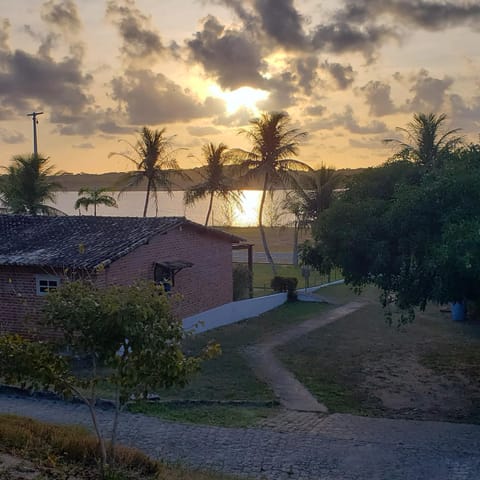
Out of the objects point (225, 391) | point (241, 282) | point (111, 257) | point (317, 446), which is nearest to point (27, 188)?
point (241, 282)

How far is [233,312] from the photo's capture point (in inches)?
1045

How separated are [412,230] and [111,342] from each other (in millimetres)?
8241

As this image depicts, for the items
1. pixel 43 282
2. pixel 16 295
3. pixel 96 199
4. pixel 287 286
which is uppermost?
pixel 96 199

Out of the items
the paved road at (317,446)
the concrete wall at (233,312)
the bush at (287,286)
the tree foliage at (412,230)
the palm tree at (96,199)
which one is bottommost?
the paved road at (317,446)

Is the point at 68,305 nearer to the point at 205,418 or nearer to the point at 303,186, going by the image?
the point at 205,418

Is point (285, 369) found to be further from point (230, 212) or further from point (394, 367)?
point (230, 212)

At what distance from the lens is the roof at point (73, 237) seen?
19.4 meters

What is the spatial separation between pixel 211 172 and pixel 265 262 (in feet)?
34.1

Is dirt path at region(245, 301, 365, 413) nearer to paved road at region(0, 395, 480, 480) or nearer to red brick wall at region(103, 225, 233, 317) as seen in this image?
paved road at region(0, 395, 480, 480)

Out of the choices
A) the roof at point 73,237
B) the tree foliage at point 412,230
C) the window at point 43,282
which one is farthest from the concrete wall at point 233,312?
the tree foliage at point 412,230

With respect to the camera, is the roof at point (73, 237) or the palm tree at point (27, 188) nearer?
the roof at point (73, 237)

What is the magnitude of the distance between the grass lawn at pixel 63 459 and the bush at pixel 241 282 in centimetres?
1915

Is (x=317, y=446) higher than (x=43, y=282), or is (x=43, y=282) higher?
Result: (x=43, y=282)

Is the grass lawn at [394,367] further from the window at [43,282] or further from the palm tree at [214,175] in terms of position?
the palm tree at [214,175]
